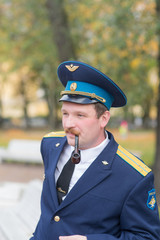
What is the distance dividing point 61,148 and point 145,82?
590 centimetres

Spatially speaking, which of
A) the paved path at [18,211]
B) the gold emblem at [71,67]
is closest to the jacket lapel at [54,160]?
the gold emblem at [71,67]

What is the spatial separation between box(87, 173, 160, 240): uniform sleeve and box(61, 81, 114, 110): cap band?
0.54 m

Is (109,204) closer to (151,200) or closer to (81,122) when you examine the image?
(151,200)

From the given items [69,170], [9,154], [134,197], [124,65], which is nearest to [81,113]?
[69,170]

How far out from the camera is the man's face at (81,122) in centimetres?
178

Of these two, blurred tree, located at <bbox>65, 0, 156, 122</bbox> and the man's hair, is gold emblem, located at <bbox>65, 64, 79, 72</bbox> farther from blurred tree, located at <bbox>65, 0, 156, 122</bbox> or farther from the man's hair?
blurred tree, located at <bbox>65, 0, 156, 122</bbox>

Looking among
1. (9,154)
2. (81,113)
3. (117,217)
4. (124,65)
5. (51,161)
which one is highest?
(124,65)

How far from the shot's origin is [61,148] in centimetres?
212

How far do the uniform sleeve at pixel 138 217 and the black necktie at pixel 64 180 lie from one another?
321 mm

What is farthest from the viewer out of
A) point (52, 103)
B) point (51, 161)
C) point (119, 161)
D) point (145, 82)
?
point (52, 103)

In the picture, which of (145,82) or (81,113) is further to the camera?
(145,82)

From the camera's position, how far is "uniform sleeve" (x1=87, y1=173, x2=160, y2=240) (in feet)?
5.72

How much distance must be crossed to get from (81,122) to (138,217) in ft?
2.05

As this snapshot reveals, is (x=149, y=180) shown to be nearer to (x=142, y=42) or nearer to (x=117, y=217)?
(x=117, y=217)
